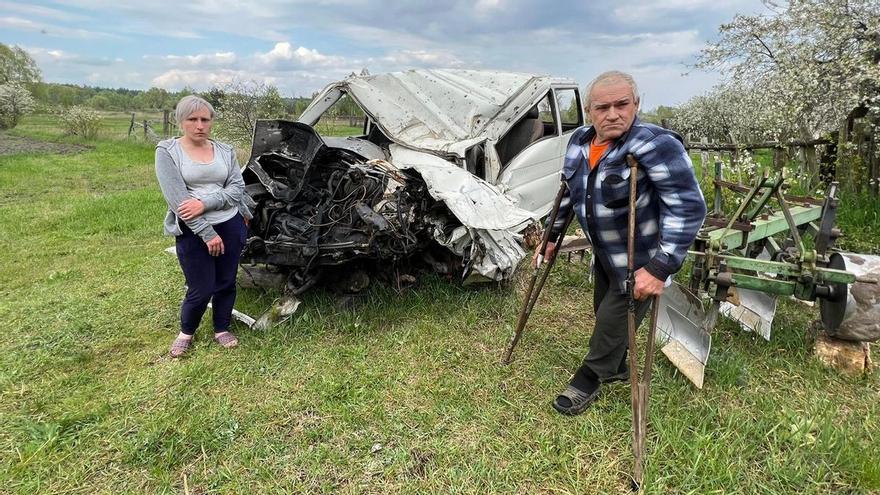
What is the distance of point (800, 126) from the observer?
20.8 feet

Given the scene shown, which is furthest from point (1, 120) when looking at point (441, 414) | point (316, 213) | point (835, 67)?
point (835, 67)

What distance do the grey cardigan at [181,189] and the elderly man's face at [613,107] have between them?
2.27 meters

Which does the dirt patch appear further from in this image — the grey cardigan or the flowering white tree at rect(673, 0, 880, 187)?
the flowering white tree at rect(673, 0, 880, 187)

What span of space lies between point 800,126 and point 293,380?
6920 millimetres

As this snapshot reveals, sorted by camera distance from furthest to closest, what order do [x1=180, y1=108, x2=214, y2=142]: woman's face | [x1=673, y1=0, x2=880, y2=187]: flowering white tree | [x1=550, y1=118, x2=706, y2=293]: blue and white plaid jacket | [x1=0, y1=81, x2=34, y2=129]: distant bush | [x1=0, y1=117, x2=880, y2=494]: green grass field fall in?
[x1=0, y1=81, x2=34, y2=129]: distant bush < [x1=673, y1=0, x2=880, y2=187]: flowering white tree < [x1=180, y1=108, x2=214, y2=142]: woman's face < [x1=0, y1=117, x2=880, y2=494]: green grass field < [x1=550, y1=118, x2=706, y2=293]: blue and white plaid jacket

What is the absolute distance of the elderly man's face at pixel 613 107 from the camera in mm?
2176

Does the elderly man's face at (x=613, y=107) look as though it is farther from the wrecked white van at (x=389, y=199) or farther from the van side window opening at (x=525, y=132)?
the van side window opening at (x=525, y=132)

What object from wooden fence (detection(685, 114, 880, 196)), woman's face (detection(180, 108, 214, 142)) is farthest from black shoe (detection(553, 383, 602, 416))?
wooden fence (detection(685, 114, 880, 196))

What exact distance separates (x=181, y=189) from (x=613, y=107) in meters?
2.49

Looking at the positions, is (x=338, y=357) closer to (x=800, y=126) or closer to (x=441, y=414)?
(x=441, y=414)

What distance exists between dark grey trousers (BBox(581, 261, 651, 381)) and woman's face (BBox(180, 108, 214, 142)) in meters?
2.51

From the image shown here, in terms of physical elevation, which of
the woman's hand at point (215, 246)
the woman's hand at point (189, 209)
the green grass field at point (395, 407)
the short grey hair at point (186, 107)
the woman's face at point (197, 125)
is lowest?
the green grass field at point (395, 407)

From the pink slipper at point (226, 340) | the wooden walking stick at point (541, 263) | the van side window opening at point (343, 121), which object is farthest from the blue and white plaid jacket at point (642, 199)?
the van side window opening at point (343, 121)

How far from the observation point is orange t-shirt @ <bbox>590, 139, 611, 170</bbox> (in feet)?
7.69
